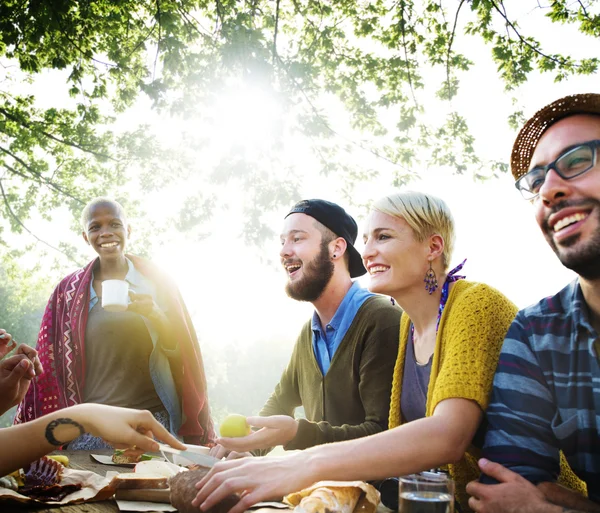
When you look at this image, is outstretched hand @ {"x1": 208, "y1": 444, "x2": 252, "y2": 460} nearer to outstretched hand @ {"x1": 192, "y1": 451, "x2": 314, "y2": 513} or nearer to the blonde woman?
the blonde woman

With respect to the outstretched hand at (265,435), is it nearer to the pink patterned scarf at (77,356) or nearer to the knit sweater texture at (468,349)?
the knit sweater texture at (468,349)

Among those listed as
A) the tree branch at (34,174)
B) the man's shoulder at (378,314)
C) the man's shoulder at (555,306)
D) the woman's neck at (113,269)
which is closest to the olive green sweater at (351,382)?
the man's shoulder at (378,314)

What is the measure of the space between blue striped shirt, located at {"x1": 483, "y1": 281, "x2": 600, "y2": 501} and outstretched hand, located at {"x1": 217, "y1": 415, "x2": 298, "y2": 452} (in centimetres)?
86

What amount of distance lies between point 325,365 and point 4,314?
3750cm

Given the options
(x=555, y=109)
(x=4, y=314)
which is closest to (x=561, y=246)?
(x=555, y=109)

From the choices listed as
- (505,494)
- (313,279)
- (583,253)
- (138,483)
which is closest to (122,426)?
(138,483)

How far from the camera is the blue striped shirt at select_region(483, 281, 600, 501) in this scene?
1.55 m

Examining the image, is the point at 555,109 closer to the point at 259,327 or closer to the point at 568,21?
the point at 568,21

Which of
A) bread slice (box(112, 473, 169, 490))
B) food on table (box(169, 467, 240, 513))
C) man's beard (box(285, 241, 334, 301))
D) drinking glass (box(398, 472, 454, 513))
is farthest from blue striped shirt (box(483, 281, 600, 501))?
man's beard (box(285, 241, 334, 301))

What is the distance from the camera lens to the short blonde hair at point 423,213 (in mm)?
2525

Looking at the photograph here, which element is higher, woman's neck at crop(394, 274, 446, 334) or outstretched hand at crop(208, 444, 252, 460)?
woman's neck at crop(394, 274, 446, 334)

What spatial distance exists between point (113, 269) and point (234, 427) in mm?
2587

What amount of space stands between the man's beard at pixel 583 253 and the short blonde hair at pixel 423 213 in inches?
34.9

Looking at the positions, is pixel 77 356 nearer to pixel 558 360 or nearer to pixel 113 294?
pixel 113 294
